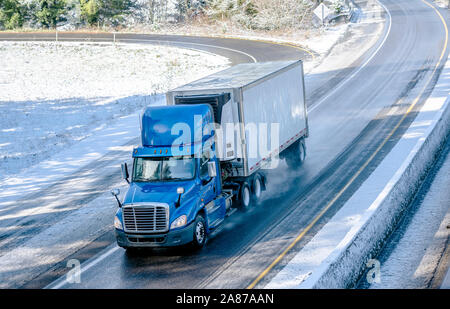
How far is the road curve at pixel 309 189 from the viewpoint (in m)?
13.7

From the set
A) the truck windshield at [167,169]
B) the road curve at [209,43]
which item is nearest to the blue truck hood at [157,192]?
the truck windshield at [167,169]

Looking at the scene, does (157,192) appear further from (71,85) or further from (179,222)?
(71,85)

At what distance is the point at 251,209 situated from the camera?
17891 mm

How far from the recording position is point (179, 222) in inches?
565

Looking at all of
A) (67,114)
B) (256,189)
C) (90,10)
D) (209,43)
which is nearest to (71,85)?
(67,114)

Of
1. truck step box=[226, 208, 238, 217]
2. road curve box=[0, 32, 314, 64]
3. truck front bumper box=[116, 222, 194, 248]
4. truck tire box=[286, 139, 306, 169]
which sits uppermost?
road curve box=[0, 32, 314, 64]

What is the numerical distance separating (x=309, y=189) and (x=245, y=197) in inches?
104

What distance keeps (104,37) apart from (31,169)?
39107 mm

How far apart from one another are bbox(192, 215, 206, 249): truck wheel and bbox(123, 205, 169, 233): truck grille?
89 cm

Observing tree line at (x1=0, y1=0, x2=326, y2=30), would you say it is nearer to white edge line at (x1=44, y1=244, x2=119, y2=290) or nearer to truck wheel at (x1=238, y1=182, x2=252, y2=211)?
truck wheel at (x1=238, y1=182, x2=252, y2=211)

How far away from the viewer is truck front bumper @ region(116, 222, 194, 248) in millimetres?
14281

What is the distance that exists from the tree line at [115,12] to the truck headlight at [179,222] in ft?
166

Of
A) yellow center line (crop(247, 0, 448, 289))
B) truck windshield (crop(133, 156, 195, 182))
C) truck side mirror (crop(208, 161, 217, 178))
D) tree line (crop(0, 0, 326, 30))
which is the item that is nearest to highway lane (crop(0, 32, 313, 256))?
truck windshield (crop(133, 156, 195, 182))

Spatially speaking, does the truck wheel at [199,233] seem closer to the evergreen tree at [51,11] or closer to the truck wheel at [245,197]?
the truck wheel at [245,197]
